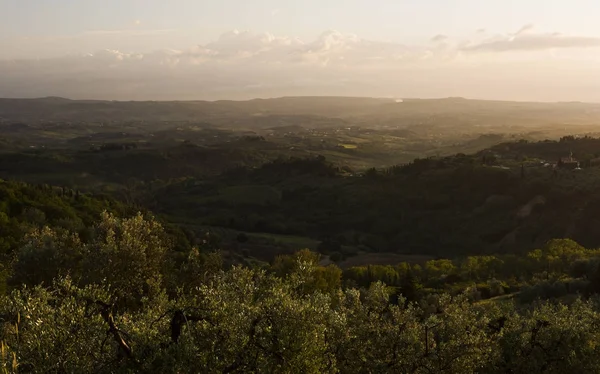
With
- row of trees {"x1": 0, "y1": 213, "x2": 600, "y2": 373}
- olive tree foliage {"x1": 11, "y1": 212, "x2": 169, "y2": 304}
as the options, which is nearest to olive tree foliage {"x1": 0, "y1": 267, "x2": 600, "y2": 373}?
row of trees {"x1": 0, "y1": 213, "x2": 600, "y2": 373}

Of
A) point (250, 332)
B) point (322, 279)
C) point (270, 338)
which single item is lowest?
point (322, 279)

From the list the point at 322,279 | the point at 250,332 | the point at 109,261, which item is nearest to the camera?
the point at 250,332

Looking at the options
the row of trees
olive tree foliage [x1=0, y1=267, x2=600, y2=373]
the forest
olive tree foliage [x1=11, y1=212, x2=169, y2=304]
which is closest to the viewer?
olive tree foliage [x1=0, y1=267, x2=600, y2=373]

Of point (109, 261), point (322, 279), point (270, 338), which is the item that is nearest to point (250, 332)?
point (270, 338)

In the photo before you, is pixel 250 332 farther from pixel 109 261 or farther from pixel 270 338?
pixel 109 261

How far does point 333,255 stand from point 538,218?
172 feet

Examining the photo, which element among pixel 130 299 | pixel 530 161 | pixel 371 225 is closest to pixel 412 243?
pixel 371 225

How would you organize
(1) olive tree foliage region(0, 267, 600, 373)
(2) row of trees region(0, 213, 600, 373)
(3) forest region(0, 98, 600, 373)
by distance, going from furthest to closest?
1. (3) forest region(0, 98, 600, 373)
2. (2) row of trees region(0, 213, 600, 373)
3. (1) olive tree foliage region(0, 267, 600, 373)

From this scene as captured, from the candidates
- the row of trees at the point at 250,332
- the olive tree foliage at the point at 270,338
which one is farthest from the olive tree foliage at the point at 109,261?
the olive tree foliage at the point at 270,338

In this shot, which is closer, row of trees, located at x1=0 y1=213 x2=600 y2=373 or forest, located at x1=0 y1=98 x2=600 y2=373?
row of trees, located at x1=0 y1=213 x2=600 y2=373

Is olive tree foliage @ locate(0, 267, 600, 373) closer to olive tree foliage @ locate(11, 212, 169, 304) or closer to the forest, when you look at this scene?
the forest

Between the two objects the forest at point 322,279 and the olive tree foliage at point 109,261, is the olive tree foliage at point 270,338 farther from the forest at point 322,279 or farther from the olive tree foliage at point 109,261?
the olive tree foliage at point 109,261

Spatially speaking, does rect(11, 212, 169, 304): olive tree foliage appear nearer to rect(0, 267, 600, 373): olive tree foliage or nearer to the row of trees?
the row of trees

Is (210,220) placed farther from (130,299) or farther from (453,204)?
(130,299)
